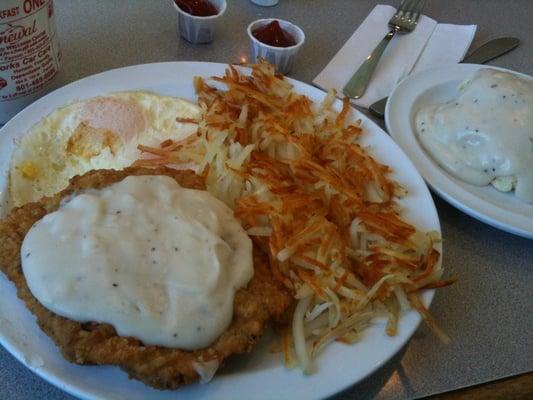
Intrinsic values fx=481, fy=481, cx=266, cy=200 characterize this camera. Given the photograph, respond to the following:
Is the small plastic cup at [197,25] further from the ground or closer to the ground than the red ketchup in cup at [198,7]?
closer to the ground

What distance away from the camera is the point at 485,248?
1.85 metres

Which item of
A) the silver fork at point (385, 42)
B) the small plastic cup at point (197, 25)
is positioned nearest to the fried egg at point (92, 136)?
the small plastic cup at point (197, 25)

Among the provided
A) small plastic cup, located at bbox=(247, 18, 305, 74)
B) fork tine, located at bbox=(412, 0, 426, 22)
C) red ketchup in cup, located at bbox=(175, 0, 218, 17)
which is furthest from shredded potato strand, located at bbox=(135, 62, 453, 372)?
fork tine, located at bbox=(412, 0, 426, 22)

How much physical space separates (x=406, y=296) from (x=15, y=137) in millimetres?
1365

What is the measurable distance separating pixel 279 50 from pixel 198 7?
51 cm

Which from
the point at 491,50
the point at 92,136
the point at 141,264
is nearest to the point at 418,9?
the point at 491,50

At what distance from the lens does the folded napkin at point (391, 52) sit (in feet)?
7.81

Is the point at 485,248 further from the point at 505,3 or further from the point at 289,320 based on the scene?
the point at 505,3

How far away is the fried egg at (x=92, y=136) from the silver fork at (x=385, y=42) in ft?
2.73

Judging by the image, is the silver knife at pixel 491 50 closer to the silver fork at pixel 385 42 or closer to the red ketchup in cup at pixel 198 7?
the silver fork at pixel 385 42

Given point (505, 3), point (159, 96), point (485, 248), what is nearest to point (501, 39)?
point (505, 3)

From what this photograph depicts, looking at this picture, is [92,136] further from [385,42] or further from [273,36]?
[385,42]

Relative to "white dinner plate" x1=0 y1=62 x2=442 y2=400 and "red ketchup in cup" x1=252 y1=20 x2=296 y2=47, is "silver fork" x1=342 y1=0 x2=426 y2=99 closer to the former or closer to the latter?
"red ketchup in cup" x1=252 y1=20 x2=296 y2=47

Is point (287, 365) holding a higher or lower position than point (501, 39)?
lower
